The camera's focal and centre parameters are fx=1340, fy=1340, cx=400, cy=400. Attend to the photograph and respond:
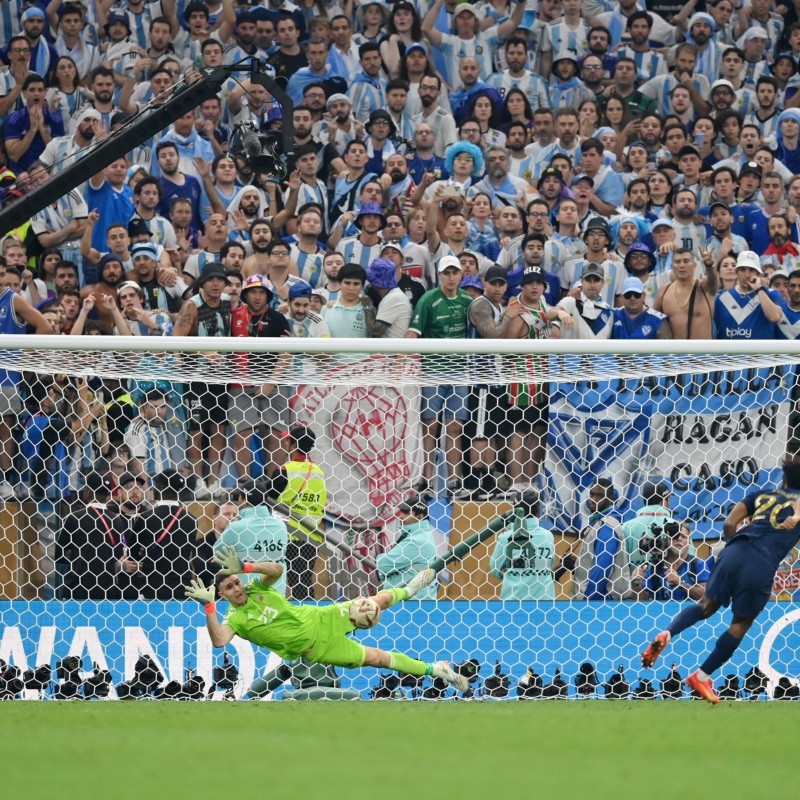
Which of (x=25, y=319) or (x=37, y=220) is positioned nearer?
(x=25, y=319)

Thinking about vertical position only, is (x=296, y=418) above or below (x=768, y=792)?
above

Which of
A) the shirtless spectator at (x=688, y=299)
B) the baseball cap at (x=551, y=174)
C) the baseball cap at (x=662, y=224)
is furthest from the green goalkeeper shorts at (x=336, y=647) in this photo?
the baseball cap at (x=551, y=174)

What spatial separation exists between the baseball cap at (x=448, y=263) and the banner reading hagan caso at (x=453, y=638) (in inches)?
118

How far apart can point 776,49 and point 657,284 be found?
3.67 meters

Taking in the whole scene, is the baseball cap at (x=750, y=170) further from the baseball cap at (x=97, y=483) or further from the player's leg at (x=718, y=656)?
the baseball cap at (x=97, y=483)

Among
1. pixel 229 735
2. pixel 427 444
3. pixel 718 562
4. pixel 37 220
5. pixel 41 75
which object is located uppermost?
pixel 41 75

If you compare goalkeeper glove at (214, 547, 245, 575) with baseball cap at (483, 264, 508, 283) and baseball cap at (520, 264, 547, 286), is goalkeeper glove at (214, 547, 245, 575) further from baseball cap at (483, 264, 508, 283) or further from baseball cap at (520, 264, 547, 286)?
baseball cap at (483, 264, 508, 283)

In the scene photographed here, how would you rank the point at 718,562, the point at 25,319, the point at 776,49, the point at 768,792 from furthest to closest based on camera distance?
the point at 776,49 → the point at 25,319 → the point at 718,562 → the point at 768,792

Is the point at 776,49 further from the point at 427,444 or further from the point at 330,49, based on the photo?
the point at 427,444

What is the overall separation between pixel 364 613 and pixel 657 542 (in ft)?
6.48

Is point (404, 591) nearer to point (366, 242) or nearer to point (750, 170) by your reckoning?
point (366, 242)

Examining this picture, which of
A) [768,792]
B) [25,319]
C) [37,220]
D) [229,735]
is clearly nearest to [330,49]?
[37,220]

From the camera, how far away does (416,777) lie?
5.70 metres

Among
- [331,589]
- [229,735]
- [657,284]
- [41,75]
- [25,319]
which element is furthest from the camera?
[41,75]
